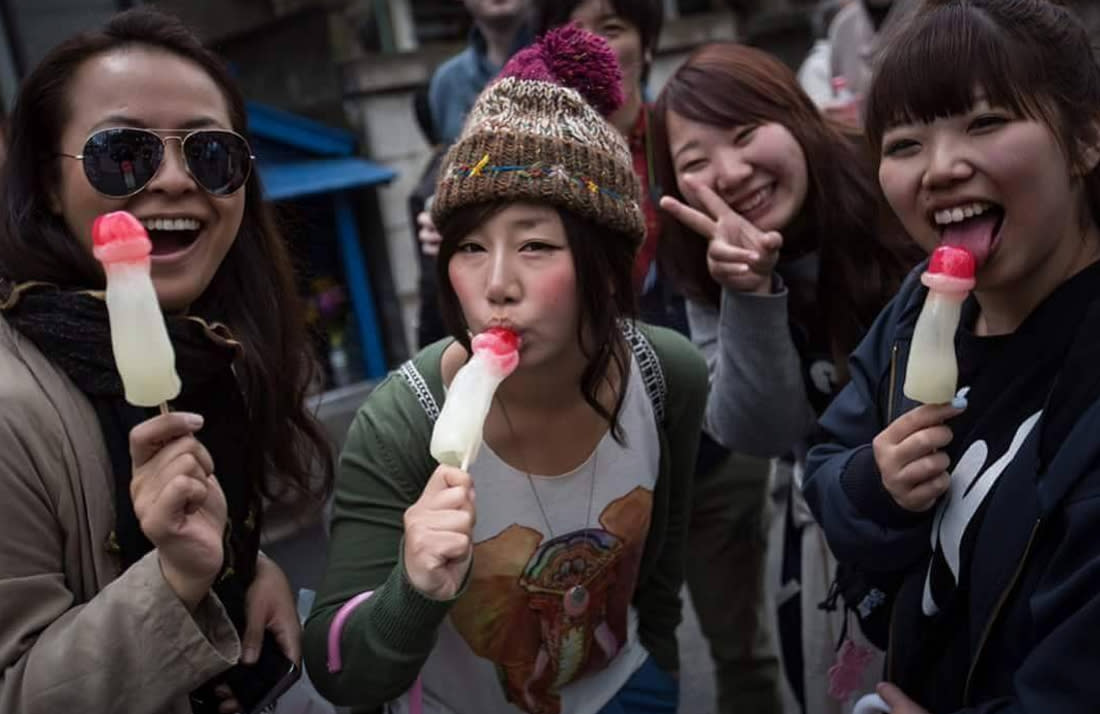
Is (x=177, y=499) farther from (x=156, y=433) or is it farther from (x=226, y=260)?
(x=226, y=260)

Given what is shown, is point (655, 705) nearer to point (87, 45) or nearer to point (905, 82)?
point (905, 82)

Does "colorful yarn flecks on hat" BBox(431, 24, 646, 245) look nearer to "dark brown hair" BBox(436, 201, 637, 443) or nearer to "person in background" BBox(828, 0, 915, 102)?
"dark brown hair" BBox(436, 201, 637, 443)

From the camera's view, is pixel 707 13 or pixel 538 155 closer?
pixel 538 155

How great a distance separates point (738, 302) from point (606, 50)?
2.25 ft

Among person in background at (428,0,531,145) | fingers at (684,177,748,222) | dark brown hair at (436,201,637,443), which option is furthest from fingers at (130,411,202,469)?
person in background at (428,0,531,145)

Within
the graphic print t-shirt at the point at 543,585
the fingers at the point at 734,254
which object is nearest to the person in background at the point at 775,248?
the fingers at the point at 734,254

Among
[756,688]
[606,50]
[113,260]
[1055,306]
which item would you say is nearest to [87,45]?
[113,260]

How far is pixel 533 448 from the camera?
2006 mm

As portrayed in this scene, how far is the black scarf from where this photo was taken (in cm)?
152

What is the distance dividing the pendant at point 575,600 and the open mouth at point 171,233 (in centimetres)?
102

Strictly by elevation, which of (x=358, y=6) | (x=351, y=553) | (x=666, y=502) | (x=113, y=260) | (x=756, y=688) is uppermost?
(x=358, y=6)

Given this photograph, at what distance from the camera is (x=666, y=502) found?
2.21 metres

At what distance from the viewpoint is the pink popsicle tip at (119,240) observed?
4.52 ft

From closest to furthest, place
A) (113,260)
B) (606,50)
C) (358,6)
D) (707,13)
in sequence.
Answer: (113,260) → (606,50) → (358,6) → (707,13)
